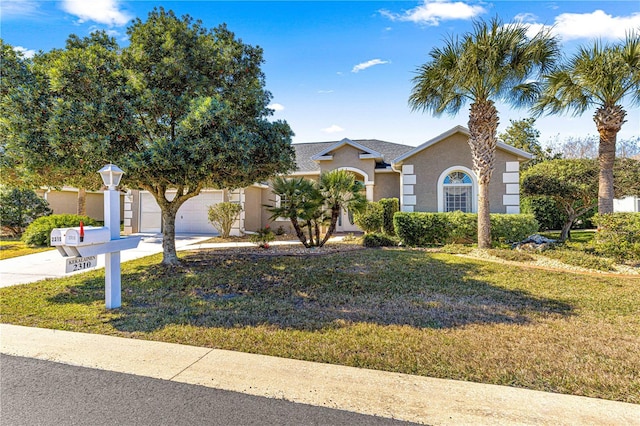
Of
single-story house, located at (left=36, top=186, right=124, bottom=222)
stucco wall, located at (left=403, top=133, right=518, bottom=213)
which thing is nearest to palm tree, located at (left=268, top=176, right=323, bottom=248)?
stucco wall, located at (left=403, top=133, right=518, bottom=213)

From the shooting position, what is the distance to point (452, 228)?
13.1 m

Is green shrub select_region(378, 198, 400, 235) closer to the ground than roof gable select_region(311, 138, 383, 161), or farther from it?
closer to the ground

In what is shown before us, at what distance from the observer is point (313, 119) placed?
46.4 ft

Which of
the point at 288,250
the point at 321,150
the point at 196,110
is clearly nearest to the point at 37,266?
the point at 288,250

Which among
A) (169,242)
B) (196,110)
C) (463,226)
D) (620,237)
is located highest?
(196,110)

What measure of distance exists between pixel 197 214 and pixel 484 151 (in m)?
15.5

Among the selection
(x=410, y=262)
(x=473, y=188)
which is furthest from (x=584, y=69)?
(x=410, y=262)

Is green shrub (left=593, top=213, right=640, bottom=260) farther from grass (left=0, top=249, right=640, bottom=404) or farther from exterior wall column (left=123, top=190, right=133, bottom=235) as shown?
exterior wall column (left=123, top=190, right=133, bottom=235)

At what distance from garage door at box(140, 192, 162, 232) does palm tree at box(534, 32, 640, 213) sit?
20128mm

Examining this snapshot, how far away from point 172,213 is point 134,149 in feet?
7.77

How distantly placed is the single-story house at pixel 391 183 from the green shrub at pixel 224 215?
41.0 inches

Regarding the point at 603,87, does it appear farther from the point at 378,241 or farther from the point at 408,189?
the point at 378,241

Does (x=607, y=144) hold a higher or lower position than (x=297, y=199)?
→ higher

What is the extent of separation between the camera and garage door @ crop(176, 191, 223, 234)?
1945cm
